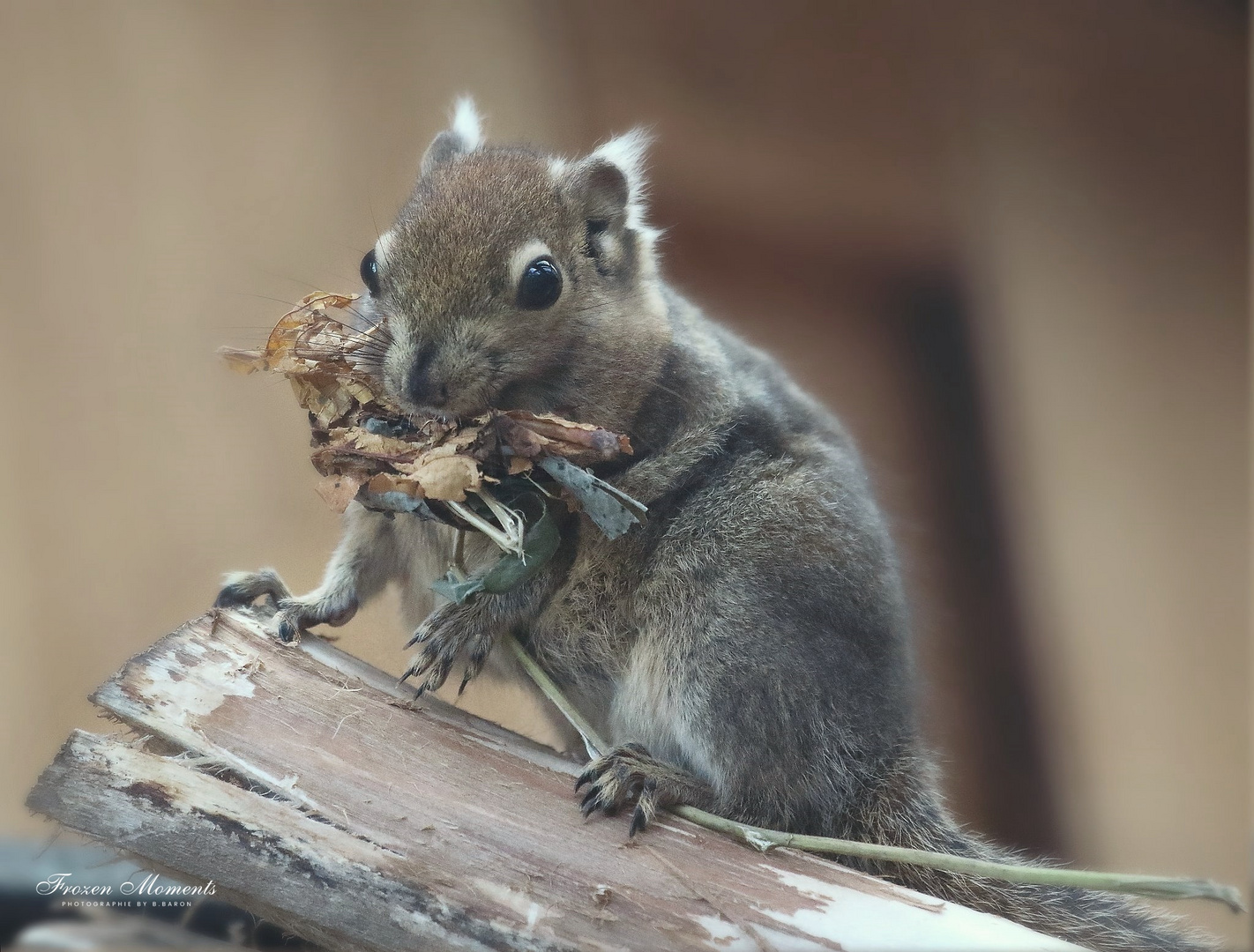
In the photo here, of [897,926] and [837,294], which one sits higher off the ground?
[837,294]

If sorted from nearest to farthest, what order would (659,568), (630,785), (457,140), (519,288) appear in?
(630,785) → (519,288) → (659,568) → (457,140)

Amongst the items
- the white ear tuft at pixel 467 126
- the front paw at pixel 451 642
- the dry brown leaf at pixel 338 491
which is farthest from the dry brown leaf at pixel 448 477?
the white ear tuft at pixel 467 126

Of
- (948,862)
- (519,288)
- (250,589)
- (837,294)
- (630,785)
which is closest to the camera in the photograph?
(948,862)

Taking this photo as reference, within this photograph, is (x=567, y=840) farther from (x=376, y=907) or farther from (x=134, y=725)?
(x=134, y=725)

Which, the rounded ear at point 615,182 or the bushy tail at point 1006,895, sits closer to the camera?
the bushy tail at point 1006,895

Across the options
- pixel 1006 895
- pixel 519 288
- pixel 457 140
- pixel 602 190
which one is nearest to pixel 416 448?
pixel 519 288

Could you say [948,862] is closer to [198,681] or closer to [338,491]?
[338,491]

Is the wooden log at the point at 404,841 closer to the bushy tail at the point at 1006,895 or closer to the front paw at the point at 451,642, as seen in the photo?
the front paw at the point at 451,642
